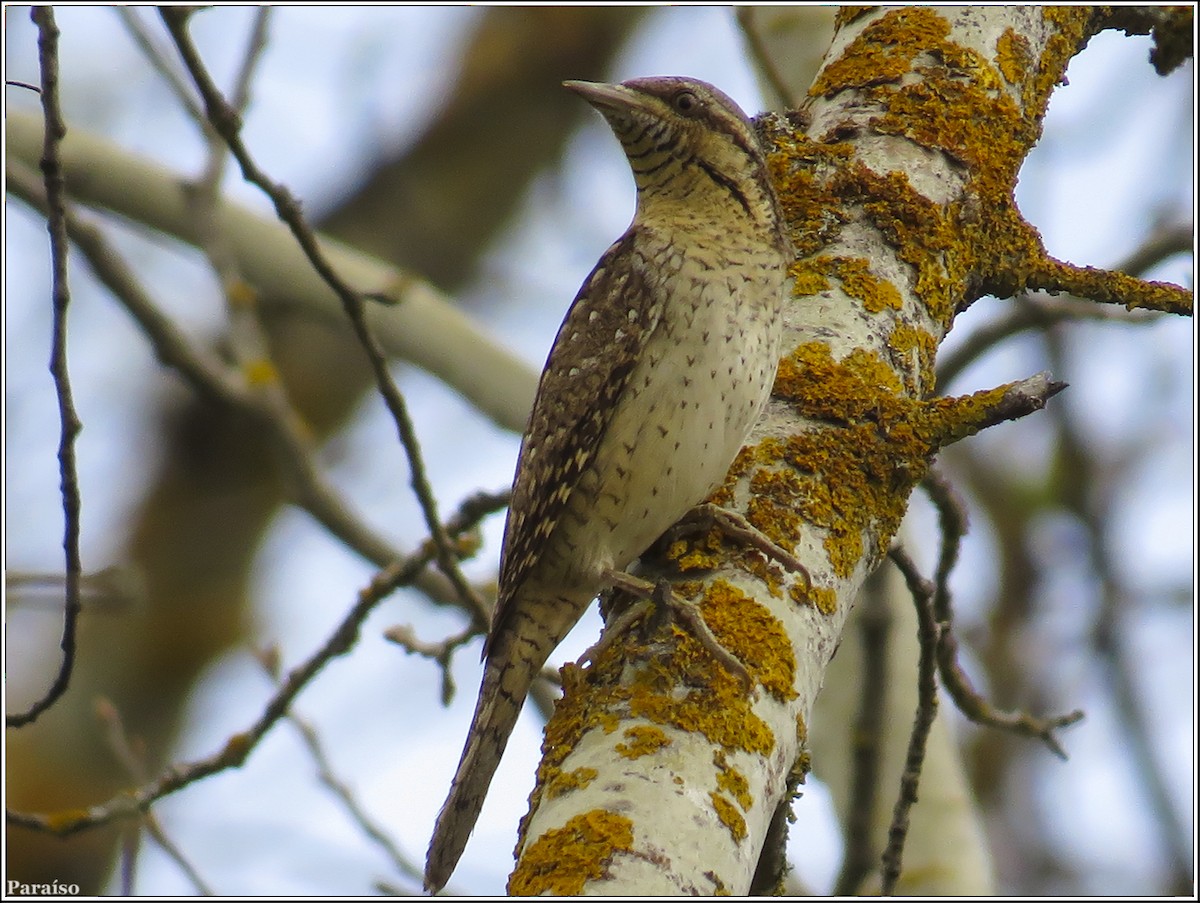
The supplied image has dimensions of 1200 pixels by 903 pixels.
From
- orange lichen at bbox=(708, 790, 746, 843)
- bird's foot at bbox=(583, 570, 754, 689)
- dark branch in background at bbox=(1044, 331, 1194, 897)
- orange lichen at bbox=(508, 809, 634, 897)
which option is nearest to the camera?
orange lichen at bbox=(508, 809, 634, 897)

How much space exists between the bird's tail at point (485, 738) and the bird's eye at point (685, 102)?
1403 mm

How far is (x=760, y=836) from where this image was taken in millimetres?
1948

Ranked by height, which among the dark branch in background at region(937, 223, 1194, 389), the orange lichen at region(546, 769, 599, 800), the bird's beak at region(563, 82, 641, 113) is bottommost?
the orange lichen at region(546, 769, 599, 800)

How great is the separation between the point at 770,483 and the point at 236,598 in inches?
275

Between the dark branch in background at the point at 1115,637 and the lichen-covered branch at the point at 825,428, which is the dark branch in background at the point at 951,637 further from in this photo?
the dark branch in background at the point at 1115,637

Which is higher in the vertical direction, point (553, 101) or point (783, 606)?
point (553, 101)

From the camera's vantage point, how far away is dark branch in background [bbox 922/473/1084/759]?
3.04 metres

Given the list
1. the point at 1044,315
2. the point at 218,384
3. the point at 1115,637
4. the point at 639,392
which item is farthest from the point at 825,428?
the point at 1115,637

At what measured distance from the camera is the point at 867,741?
373cm

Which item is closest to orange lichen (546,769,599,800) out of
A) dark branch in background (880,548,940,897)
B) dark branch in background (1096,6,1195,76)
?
dark branch in background (880,548,940,897)

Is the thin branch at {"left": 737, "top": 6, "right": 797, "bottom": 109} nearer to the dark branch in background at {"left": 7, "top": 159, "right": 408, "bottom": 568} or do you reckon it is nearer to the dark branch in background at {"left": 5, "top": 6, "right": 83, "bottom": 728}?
the dark branch in background at {"left": 7, "top": 159, "right": 408, "bottom": 568}

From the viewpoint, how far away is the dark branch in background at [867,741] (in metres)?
3.55

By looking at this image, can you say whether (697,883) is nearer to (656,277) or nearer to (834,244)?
(834,244)

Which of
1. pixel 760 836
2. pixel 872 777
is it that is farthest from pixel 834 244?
pixel 872 777
